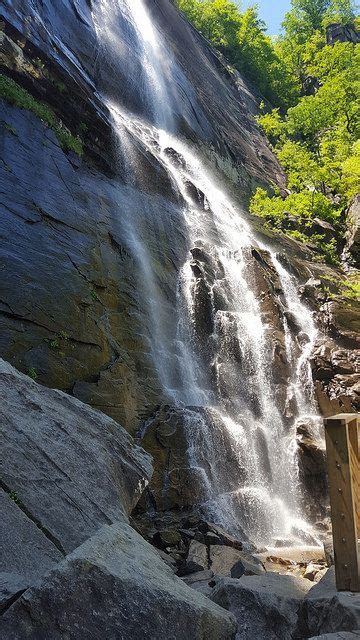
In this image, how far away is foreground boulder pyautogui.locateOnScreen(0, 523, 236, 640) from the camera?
2.63 metres

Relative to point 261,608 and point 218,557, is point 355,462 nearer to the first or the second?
point 261,608

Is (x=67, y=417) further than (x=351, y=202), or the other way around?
(x=351, y=202)

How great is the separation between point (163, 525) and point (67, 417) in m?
4.35

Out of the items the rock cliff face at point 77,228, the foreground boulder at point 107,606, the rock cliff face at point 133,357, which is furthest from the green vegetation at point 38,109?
the foreground boulder at point 107,606

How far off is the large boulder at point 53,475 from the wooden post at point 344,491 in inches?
81.4

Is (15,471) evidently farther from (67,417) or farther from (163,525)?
(163,525)

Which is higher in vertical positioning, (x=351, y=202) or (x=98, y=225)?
(x=351, y=202)

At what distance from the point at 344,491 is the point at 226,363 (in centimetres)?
1034

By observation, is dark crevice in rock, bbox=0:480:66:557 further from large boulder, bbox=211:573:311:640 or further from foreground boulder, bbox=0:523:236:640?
large boulder, bbox=211:573:311:640

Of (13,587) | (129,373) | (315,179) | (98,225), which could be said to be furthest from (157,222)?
(13,587)

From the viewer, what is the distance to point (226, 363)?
14484 mm

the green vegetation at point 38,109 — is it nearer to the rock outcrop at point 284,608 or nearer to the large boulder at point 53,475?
the large boulder at point 53,475

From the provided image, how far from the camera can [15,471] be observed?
15.1 ft

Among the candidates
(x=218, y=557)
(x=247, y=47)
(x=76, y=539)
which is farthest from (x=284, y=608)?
(x=247, y=47)
